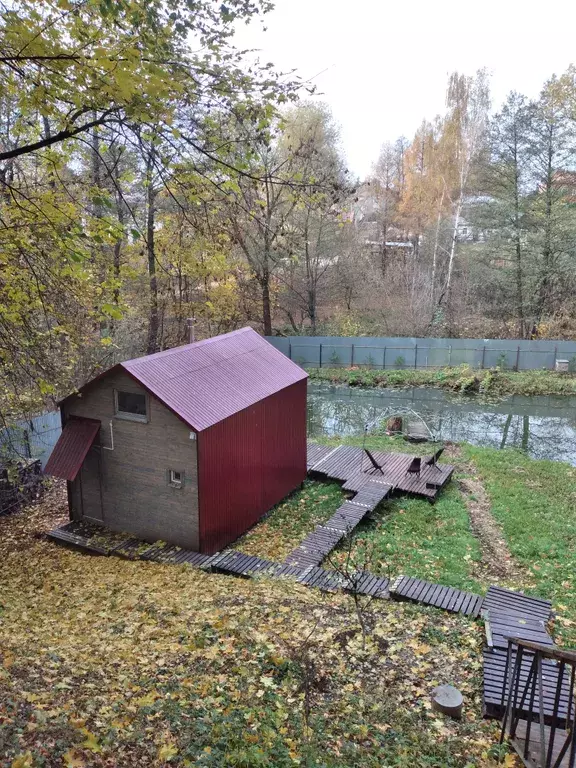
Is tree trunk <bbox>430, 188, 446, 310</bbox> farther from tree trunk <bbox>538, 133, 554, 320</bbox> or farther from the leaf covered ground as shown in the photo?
the leaf covered ground

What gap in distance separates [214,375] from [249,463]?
2.14 meters

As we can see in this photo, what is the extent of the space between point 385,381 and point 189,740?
22.5 metres

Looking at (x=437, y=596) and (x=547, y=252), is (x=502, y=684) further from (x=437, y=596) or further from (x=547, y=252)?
(x=547, y=252)

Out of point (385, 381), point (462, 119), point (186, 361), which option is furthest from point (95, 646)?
point (462, 119)

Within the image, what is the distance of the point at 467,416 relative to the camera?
22562 mm

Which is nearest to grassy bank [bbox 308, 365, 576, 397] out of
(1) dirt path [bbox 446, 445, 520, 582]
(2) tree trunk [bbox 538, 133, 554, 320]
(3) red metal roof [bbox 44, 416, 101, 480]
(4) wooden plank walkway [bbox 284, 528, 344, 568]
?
(2) tree trunk [bbox 538, 133, 554, 320]

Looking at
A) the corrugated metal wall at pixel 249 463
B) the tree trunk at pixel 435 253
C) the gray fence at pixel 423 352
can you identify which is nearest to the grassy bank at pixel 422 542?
the corrugated metal wall at pixel 249 463

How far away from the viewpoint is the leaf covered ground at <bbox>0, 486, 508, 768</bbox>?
4.75 metres

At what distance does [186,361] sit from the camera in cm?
1196

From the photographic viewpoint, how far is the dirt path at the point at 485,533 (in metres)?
10.2

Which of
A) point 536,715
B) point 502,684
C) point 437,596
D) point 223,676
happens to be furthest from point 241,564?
point 536,715

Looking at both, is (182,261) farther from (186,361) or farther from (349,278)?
(349,278)

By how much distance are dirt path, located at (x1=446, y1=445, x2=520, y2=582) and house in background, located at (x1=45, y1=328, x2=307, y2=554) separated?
196 inches

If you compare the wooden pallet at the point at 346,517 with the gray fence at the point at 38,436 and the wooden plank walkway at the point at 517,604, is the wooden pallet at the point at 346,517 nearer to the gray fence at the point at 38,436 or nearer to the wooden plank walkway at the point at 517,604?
the wooden plank walkway at the point at 517,604
